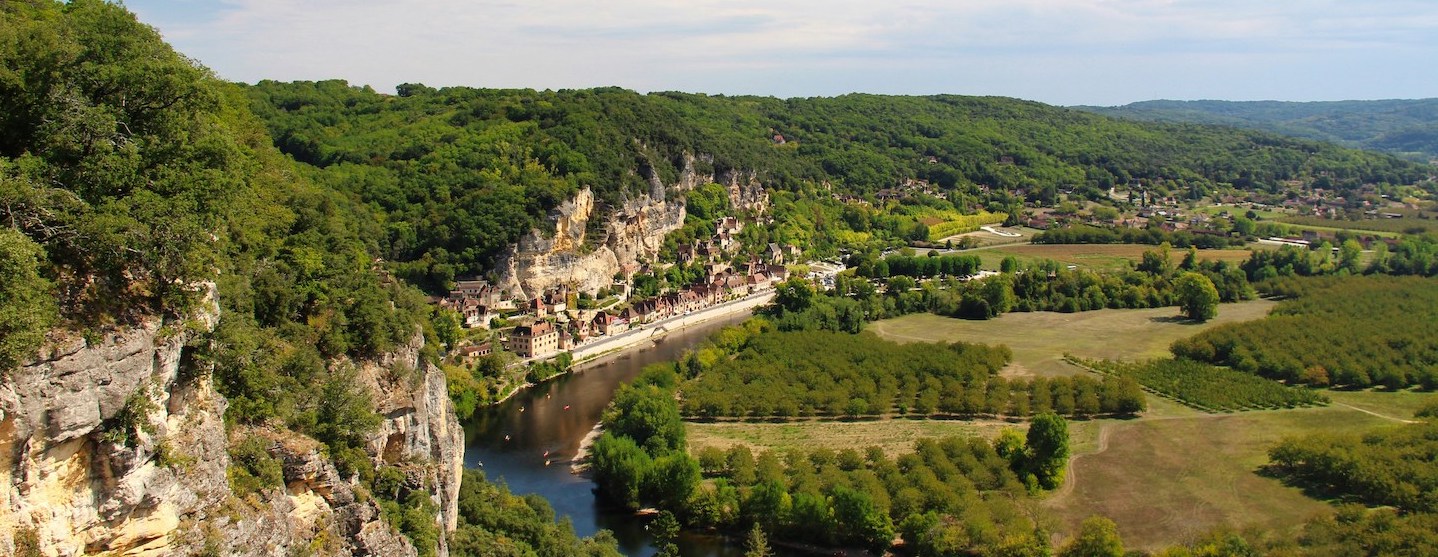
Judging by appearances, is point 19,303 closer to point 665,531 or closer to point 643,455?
point 665,531

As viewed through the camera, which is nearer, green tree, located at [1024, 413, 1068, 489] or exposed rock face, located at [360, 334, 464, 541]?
exposed rock face, located at [360, 334, 464, 541]

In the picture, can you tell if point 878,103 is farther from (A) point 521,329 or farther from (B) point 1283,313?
(A) point 521,329

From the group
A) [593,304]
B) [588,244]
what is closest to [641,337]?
[593,304]

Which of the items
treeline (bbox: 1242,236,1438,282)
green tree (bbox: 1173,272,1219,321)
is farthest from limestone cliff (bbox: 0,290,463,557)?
treeline (bbox: 1242,236,1438,282)

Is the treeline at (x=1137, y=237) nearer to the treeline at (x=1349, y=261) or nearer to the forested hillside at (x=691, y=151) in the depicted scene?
the treeline at (x=1349, y=261)

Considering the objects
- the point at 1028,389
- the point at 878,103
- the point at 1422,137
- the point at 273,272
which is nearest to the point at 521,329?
the point at 1028,389

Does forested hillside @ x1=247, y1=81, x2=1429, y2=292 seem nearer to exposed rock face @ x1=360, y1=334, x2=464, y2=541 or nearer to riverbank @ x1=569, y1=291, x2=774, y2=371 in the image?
riverbank @ x1=569, y1=291, x2=774, y2=371
